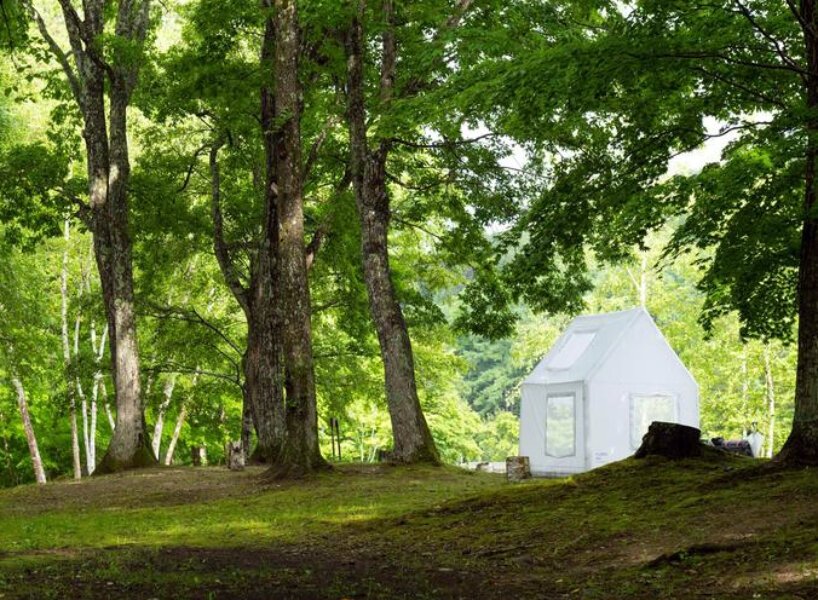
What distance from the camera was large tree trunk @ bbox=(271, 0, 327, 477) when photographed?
16.0 meters

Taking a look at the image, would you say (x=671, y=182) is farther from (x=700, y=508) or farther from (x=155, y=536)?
(x=155, y=536)

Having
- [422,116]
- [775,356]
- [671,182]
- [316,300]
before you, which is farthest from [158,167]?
[775,356]

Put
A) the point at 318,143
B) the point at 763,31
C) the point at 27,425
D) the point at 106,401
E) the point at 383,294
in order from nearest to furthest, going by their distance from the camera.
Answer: the point at 763,31, the point at 383,294, the point at 318,143, the point at 27,425, the point at 106,401

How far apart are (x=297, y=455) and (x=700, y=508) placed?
8.68 meters

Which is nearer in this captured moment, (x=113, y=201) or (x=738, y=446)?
(x=113, y=201)

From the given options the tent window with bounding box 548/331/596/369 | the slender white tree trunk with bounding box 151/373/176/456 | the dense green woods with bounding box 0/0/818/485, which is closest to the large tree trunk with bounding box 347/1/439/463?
the dense green woods with bounding box 0/0/818/485

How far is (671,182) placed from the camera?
31.7 ft

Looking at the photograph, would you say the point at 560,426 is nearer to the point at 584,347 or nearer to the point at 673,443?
the point at 584,347

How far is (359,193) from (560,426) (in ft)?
22.6

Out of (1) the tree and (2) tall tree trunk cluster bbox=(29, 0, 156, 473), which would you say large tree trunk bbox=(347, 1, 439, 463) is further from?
(1) the tree

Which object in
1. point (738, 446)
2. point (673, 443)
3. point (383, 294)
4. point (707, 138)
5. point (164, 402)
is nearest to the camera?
point (707, 138)

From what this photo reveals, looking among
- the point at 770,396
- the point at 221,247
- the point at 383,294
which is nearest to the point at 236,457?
the point at 383,294

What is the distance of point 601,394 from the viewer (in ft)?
67.6

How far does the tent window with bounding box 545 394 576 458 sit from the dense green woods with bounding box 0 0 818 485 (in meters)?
2.35
